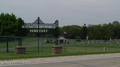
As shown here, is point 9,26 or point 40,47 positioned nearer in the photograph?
point 40,47

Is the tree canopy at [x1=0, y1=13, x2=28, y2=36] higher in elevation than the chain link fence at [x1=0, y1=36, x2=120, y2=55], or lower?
higher

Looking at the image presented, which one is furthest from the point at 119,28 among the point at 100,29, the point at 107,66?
the point at 107,66

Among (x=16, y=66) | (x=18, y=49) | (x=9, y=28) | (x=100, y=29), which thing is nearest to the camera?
(x=16, y=66)

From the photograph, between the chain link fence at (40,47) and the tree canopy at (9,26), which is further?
the tree canopy at (9,26)

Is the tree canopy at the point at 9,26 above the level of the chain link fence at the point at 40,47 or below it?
above

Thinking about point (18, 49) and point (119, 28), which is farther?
point (119, 28)

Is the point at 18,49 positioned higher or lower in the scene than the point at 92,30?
lower

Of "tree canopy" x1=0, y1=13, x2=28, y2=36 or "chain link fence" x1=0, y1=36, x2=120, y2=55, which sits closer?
"chain link fence" x1=0, y1=36, x2=120, y2=55

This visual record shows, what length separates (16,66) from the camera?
10.9 meters

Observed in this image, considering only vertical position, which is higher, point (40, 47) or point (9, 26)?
point (9, 26)

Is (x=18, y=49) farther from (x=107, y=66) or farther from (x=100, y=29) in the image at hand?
(x=100, y=29)

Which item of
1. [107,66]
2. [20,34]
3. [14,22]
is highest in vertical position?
[14,22]

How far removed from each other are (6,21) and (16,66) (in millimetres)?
30101

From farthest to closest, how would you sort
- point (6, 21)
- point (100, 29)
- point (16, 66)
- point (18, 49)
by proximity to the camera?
1. point (100, 29)
2. point (6, 21)
3. point (18, 49)
4. point (16, 66)
